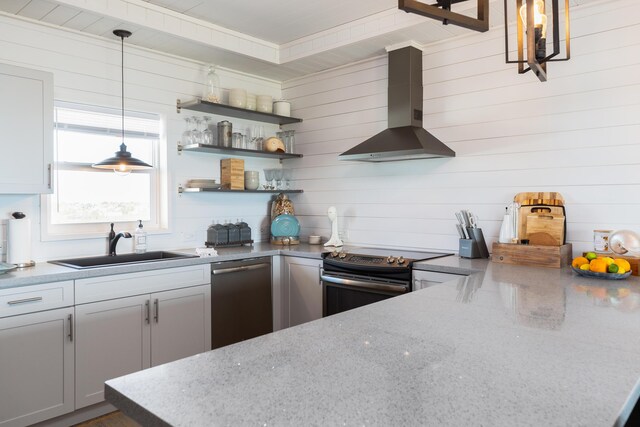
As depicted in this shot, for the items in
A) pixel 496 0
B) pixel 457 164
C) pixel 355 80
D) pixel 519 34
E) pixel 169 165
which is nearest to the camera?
pixel 519 34

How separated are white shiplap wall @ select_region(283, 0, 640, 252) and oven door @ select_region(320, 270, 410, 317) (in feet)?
2.26

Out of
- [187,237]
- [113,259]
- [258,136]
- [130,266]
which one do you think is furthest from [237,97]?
[130,266]

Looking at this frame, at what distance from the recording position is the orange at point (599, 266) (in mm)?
2418

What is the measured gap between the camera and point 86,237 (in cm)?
336

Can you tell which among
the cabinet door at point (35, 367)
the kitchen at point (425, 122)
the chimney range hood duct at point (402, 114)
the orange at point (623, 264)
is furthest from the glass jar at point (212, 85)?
the orange at point (623, 264)

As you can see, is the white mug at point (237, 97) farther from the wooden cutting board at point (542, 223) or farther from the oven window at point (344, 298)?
the wooden cutting board at point (542, 223)

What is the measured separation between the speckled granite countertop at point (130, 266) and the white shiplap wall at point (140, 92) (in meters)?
0.30

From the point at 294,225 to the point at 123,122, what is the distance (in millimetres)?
1681

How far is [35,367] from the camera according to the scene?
2604 mm

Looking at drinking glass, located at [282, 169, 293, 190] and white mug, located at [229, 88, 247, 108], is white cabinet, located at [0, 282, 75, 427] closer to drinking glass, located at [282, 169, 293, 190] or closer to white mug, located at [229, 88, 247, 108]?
white mug, located at [229, 88, 247, 108]

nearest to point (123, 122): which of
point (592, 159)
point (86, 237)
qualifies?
point (86, 237)

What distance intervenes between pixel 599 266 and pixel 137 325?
272cm

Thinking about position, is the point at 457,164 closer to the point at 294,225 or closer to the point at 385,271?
the point at 385,271

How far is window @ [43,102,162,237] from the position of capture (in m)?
3.33
